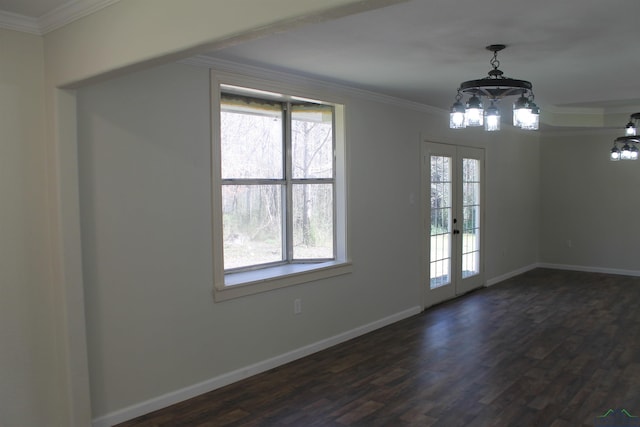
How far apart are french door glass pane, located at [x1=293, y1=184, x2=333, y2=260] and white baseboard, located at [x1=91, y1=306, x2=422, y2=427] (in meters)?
0.80

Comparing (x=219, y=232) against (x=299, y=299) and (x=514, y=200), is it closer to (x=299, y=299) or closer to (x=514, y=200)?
(x=299, y=299)

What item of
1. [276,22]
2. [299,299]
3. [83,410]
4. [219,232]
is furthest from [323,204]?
[276,22]

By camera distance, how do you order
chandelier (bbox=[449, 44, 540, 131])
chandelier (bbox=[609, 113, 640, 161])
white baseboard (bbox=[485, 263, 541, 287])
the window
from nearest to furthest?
chandelier (bbox=[449, 44, 540, 131]), the window, chandelier (bbox=[609, 113, 640, 161]), white baseboard (bbox=[485, 263, 541, 287])

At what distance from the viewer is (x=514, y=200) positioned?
802 centimetres

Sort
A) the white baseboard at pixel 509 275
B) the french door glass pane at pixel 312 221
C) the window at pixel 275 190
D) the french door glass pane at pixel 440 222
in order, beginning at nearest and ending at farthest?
the window at pixel 275 190 < the french door glass pane at pixel 312 221 < the french door glass pane at pixel 440 222 < the white baseboard at pixel 509 275

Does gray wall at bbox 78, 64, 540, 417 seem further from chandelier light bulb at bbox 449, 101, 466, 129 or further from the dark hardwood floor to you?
chandelier light bulb at bbox 449, 101, 466, 129

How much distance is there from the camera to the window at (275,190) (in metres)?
4.03

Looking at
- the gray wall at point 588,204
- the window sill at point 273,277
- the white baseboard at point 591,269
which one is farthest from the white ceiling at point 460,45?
the white baseboard at point 591,269

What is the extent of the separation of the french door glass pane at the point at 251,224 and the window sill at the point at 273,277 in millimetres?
136

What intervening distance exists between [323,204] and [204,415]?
2.22 meters

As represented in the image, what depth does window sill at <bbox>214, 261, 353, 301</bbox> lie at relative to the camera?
12.5 feet

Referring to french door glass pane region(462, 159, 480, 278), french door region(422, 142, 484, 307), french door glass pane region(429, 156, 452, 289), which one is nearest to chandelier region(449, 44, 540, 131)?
french door region(422, 142, 484, 307)

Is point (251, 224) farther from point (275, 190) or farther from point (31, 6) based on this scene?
point (31, 6)

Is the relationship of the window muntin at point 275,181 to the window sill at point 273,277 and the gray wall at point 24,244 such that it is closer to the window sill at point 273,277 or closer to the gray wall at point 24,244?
the window sill at point 273,277
